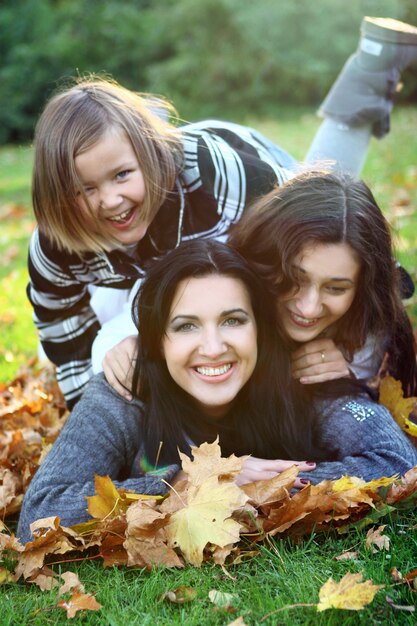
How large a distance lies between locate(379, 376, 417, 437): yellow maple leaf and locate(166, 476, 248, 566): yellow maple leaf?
106cm

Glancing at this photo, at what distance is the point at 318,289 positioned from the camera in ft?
9.29

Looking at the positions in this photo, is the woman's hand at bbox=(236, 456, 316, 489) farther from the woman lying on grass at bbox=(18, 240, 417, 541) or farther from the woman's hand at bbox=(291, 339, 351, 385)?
the woman's hand at bbox=(291, 339, 351, 385)

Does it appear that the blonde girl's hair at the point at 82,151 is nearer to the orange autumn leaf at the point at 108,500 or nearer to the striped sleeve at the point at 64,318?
the striped sleeve at the point at 64,318

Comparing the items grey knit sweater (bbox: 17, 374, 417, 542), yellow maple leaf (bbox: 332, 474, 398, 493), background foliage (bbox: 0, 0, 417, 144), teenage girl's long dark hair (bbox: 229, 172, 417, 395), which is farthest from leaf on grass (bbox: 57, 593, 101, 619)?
background foliage (bbox: 0, 0, 417, 144)

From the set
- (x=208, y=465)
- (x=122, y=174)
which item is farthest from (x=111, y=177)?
(x=208, y=465)

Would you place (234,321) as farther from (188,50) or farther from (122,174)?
(188,50)

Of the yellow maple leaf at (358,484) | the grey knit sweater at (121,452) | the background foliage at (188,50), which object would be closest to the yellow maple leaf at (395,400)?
the grey knit sweater at (121,452)

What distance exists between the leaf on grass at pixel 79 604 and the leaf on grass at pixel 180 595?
7.1 inches

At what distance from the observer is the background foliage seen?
537 inches

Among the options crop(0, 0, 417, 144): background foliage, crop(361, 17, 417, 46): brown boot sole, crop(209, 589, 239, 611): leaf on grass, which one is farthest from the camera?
crop(0, 0, 417, 144): background foliage

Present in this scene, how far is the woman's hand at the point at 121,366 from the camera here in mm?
2885

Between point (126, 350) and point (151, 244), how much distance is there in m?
0.60

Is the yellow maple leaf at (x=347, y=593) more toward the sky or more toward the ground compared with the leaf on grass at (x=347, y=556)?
more toward the sky

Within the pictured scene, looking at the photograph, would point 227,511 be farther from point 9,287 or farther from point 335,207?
point 9,287
